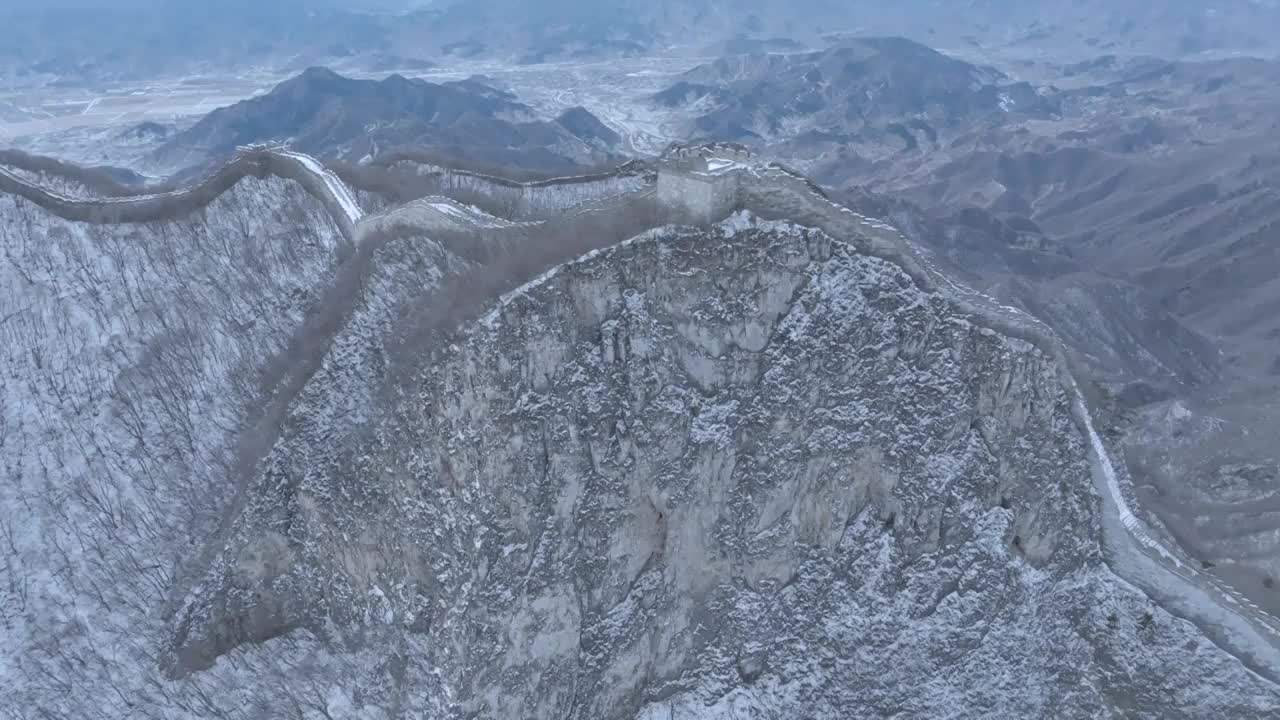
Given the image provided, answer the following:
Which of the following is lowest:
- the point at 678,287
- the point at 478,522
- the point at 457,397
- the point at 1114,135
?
the point at 1114,135

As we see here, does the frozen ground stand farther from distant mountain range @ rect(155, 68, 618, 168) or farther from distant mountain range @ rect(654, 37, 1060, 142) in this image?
distant mountain range @ rect(654, 37, 1060, 142)

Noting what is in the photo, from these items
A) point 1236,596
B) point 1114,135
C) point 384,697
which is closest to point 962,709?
point 1236,596

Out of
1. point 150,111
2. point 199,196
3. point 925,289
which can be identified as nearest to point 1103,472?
point 925,289

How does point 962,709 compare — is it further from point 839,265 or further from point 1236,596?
point 839,265

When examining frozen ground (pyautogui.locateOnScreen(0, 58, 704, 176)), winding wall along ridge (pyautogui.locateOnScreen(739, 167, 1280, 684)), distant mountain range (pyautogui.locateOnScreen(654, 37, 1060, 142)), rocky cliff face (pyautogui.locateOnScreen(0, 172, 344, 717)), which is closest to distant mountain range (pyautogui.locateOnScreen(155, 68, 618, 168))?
frozen ground (pyautogui.locateOnScreen(0, 58, 704, 176))

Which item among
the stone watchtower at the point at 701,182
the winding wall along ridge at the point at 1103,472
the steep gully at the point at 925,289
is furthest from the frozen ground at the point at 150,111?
the winding wall along ridge at the point at 1103,472

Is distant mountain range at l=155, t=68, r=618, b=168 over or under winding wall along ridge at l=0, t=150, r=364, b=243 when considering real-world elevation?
under
